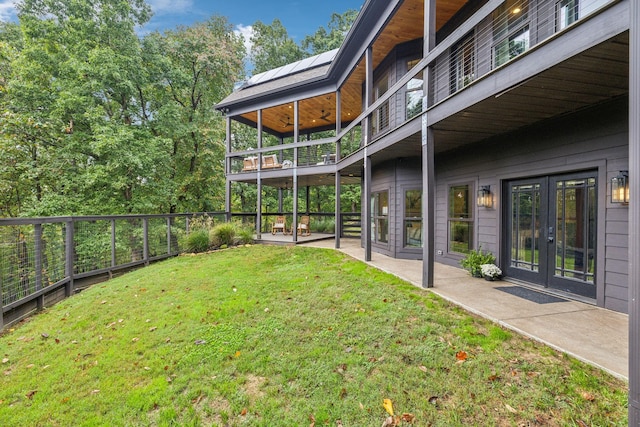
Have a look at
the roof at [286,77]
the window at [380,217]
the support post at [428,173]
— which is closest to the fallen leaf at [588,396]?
the support post at [428,173]

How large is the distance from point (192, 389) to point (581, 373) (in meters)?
3.36

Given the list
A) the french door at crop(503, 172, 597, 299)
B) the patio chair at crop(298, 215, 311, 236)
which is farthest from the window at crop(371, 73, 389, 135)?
the patio chair at crop(298, 215, 311, 236)

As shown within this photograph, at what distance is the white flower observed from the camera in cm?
517

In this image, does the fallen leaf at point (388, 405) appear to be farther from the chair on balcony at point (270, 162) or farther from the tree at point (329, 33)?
the tree at point (329, 33)

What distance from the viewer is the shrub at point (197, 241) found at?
30.3 ft

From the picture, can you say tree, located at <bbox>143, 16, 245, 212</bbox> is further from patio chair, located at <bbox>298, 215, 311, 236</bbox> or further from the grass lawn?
the grass lawn

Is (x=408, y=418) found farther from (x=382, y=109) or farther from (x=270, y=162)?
(x=270, y=162)

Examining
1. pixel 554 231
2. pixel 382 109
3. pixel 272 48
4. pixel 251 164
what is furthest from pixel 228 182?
pixel 272 48

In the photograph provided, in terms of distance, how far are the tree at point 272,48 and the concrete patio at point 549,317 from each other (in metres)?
21.9

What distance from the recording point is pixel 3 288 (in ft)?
13.6

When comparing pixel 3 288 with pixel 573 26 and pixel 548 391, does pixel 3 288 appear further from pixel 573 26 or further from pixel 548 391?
pixel 573 26

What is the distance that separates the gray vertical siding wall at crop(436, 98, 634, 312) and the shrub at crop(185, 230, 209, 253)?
8140mm

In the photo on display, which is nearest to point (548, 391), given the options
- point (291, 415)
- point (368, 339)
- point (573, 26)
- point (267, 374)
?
point (368, 339)

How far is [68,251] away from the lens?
594 cm
